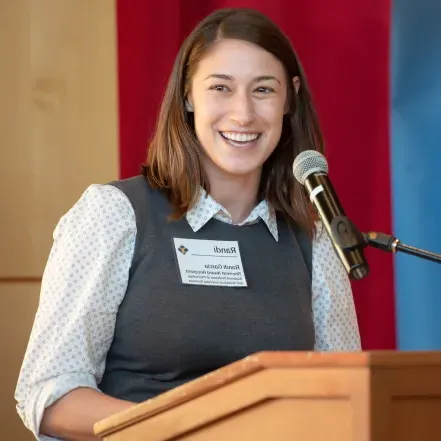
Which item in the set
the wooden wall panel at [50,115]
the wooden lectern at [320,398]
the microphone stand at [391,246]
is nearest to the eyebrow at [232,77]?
the wooden wall panel at [50,115]

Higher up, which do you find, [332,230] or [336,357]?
[332,230]

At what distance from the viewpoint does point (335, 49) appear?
8.29ft

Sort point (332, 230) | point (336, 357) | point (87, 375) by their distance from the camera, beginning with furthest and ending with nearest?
point (87, 375) < point (332, 230) < point (336, 357)

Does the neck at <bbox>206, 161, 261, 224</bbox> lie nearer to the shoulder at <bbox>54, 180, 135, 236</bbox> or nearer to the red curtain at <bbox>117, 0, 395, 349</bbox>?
the shoulder at <bbox>54, 180, 135, 236</bbox>

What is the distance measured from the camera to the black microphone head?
1.36 metres

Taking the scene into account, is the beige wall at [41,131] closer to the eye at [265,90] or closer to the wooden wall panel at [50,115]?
the wooden wall panel at [50,115]

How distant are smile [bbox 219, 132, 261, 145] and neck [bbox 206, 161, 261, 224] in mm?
104

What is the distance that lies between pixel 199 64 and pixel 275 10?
56 centimetres

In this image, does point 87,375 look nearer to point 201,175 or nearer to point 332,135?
point 201,175

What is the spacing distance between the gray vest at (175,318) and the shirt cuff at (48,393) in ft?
0.40

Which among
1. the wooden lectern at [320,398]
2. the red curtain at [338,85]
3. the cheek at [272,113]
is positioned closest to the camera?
the wooden lectern at [320,398]

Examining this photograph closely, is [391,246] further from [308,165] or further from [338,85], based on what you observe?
[338,85]

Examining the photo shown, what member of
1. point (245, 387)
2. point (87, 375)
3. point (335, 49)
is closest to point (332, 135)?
point (335, 49)

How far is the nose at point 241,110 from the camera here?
2.01 metres
